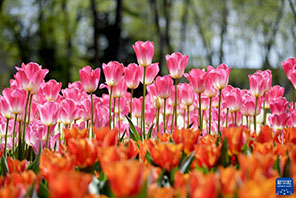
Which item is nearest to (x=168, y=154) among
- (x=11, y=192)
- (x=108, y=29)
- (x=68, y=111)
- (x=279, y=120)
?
(x=11, y=192)

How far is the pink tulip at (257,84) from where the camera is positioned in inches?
70.7

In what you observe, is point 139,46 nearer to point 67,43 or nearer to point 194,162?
point 194,162

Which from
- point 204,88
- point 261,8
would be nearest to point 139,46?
point 204,88

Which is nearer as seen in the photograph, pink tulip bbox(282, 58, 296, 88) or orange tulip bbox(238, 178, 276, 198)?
orange tulip bbox(238, 178, 276, 198)

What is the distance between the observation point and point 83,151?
3.07 feet

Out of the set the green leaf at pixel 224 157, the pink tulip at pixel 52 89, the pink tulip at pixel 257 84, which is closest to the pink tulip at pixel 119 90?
the pink tulip at pixel 52 89

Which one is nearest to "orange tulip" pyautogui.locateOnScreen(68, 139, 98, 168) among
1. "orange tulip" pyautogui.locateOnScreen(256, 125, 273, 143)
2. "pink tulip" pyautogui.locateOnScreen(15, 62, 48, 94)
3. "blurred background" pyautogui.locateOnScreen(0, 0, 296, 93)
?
"orange tulip" pyautogui.locateOnScreen(256, 125, 273, 143)

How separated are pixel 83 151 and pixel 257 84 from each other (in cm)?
122

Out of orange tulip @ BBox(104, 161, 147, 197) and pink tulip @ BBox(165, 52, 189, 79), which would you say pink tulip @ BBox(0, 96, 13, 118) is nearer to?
pink tulip @ BBox(165, 52, 189, 79)

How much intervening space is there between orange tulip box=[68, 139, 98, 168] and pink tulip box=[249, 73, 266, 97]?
118 cm

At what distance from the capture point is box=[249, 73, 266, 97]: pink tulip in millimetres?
1796

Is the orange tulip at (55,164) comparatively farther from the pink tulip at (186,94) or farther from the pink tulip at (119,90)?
the pink tulip at (186,94)

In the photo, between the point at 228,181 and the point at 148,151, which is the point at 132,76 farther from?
the point at 228,181

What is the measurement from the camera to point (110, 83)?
179cm
